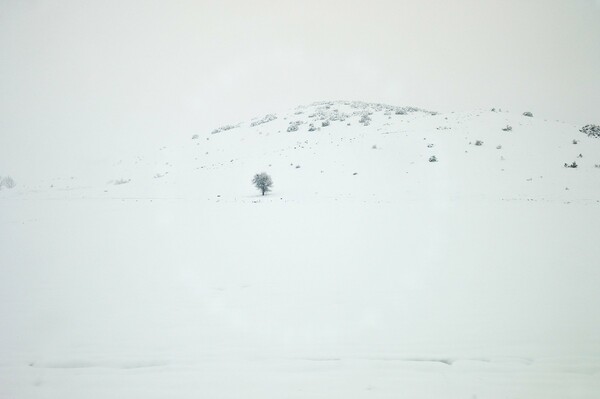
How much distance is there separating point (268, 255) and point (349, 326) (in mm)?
4288

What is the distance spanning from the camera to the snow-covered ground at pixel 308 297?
162 inches

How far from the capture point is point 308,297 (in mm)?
6402

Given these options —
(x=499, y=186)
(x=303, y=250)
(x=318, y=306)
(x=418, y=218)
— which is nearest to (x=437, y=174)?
(x=499, y=186)

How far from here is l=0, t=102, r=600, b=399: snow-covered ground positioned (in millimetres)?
4109

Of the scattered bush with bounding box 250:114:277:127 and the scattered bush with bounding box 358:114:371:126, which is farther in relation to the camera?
the scattered bush with bounding box 250:114:277:127

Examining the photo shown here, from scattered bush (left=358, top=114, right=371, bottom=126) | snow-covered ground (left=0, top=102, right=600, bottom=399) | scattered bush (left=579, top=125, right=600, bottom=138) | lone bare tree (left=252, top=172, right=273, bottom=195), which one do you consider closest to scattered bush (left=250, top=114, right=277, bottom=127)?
scattered bush (left=358, top=114, right=371, bottom=126)

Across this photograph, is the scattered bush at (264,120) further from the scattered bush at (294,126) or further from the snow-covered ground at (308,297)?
the snow-covered ground at (308,297)

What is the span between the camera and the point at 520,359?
4375mm

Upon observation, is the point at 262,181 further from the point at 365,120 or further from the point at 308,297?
the point at 365,120

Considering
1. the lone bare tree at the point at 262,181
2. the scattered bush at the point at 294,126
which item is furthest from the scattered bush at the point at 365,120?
the lone bare tree at the point at 262,181

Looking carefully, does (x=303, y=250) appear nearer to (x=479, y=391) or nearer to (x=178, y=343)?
(x=178, y=343)

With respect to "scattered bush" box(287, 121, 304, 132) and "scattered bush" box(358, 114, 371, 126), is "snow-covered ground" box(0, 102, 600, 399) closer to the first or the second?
"scattered bush" box(358, 114, 371, 126)

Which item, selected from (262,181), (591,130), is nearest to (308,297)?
(262,181)

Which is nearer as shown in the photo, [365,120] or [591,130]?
[591,130]
